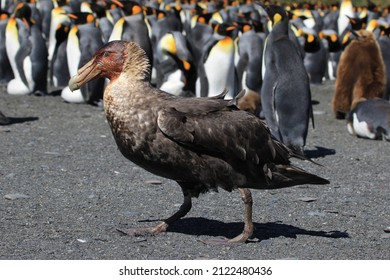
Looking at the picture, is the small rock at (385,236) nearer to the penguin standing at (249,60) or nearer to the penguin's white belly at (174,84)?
the penguin standing at (249,60)

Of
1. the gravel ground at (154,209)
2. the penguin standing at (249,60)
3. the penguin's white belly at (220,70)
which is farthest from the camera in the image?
the penguin standing at (249,60)

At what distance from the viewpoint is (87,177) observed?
670 cm

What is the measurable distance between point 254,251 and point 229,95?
595cm

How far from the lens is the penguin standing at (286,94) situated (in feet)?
26.1

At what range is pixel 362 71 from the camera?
9.70m

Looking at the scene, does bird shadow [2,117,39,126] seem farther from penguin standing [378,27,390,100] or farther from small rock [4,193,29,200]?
penguin standing [378,27,390,100]

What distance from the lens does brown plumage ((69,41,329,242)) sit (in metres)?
4.53

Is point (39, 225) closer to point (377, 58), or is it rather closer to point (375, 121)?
point (375, 121)

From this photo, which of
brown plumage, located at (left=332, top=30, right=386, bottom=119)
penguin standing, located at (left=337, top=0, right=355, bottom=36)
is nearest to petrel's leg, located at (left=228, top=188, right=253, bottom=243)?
brown plumage, located at (left=332, top=30, right=386, bottom=119)

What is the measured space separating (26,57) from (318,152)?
5.42 meters

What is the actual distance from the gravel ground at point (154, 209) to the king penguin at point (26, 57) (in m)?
3.49

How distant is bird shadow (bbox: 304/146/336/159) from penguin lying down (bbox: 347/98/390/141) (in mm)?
719

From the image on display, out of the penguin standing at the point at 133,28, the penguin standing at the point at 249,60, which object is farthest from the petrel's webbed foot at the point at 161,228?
the penguin standing at the point at 133,28

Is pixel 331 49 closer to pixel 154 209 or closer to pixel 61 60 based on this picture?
pixel 61 60
